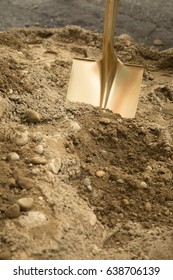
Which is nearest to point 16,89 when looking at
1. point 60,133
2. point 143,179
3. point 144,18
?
point 60,133

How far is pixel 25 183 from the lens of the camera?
1.74 meters

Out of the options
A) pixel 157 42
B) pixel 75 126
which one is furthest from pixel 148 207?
pixel 157 42

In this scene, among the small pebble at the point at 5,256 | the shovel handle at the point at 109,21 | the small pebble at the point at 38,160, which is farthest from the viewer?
the shovel handle at the point at 109,21

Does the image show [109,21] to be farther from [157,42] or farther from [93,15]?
[93,15]

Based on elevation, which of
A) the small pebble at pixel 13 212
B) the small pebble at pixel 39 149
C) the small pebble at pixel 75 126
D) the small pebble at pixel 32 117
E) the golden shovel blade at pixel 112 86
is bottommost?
the small pebble at pixel 13 212

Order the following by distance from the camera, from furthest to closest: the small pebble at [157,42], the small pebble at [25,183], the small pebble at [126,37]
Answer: the small pebble at [157,42] < the small pebble at [126,37] < the small pebble at [25,183]

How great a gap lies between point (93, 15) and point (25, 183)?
6.98ft

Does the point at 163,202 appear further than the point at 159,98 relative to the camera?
No

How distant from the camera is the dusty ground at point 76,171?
163 cm

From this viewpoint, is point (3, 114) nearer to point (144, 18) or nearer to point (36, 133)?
point (36, 133)

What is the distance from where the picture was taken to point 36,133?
1.99 metres

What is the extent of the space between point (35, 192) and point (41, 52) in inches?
44.5

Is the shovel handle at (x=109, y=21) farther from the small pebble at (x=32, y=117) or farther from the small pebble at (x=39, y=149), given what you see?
the small pebble at (x=39, y=149)

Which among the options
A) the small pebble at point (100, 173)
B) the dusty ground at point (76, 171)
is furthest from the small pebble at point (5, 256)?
the small pebble at point (100, 173)
